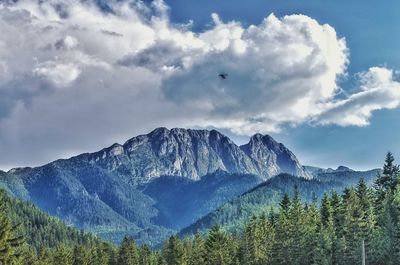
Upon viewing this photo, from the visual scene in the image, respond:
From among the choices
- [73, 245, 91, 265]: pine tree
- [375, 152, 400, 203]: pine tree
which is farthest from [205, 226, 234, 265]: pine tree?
[73, 245, 91, 265]: pine tree

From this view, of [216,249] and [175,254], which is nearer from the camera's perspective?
[216,249]

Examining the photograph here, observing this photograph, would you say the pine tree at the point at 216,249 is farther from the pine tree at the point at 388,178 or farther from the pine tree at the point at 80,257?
the pine tree at the point at 80,257

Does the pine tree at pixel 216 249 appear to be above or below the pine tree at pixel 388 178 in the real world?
below

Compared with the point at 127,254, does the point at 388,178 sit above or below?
above

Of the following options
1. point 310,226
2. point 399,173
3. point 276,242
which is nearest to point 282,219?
point 276,242

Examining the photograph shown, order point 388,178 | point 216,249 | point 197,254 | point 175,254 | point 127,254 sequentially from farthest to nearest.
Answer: point 127,254, point 197,254, point 175,254, point 216,249, point 388,178

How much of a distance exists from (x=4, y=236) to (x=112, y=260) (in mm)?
107530

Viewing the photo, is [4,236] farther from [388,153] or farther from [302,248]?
[388,153]

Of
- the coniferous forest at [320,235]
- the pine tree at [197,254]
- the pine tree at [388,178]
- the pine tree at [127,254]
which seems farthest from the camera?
the pine tree at [127,254]

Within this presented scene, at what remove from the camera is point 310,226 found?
113 metres

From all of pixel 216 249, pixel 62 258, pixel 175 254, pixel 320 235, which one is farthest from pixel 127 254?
pixel 320 235

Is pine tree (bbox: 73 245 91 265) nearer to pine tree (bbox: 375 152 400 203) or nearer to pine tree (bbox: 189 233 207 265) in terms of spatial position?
pine tree (bbox: 189 233 207 265)

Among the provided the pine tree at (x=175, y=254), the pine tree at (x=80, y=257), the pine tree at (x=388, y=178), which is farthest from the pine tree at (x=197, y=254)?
the pine tree at (x=388, y=178)

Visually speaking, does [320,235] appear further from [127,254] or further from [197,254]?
[127,254]
